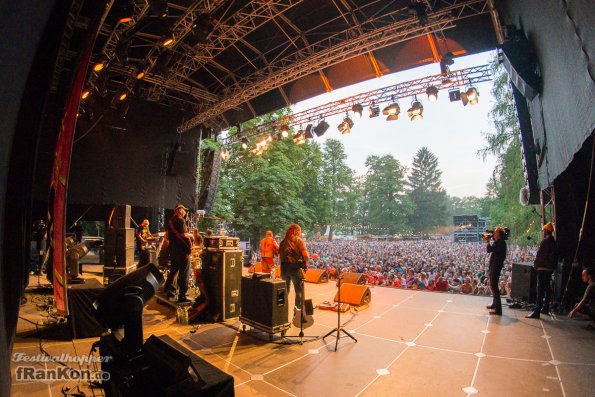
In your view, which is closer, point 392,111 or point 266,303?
point 266,303

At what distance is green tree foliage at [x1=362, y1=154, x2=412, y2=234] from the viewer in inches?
2000

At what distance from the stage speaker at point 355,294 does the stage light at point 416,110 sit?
16.6 ft

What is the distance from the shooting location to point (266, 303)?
4.95m

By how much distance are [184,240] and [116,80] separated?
7481 mm

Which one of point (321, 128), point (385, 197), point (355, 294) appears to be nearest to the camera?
point (355, 294)

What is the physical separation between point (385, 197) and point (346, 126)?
146 feet

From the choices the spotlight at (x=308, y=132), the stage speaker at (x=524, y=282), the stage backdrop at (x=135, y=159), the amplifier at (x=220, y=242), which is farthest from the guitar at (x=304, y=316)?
the stage backdrop at (x=135, y=159)

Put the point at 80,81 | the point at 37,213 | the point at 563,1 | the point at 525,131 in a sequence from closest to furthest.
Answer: the point at 80,81, the point at 563,1, the point at 525,131, the point at 37,213

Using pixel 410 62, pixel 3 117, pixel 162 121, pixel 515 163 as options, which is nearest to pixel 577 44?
pixel 3 117

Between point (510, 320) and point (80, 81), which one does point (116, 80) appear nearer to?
point (80, 81)

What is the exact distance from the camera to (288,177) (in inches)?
772

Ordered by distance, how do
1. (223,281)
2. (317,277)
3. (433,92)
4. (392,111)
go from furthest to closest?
(317,277) → (392,111) → (433,92) → (223,281)

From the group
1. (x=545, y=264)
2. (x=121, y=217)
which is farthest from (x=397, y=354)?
(x=121, y=217)

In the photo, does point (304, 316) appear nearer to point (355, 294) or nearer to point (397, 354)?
point (397, 354)
